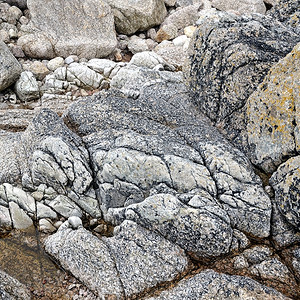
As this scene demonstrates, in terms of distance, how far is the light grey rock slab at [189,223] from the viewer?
249 inches

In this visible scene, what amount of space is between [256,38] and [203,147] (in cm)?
286

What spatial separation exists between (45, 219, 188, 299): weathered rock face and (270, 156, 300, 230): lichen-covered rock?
2.13 m

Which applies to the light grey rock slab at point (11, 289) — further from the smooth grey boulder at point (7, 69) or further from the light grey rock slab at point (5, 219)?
the smooth grey boulder at point (7, 69)

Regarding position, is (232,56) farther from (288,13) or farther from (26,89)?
(26,89)

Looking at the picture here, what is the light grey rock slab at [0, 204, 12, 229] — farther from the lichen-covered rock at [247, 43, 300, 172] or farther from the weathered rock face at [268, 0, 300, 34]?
the weathered rock face at [268, 0, 300, 34]

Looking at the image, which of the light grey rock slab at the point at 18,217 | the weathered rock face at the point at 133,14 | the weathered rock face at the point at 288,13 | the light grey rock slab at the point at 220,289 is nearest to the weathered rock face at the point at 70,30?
the weathered rock face at the point at 133,14

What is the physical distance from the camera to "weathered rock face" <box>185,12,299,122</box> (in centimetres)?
757

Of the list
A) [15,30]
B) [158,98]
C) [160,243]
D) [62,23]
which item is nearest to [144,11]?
[62,23]

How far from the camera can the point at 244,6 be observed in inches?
764

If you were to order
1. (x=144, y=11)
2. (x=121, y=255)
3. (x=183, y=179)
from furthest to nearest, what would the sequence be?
(x=144, y=11) → (x=183, y=179) → (x=121, y=255)

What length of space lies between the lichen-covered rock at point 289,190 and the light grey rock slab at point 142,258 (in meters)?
2.12

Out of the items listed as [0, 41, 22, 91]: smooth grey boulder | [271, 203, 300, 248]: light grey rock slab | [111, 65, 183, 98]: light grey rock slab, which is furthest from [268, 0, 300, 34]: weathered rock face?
[0, 41, 22, 91]: smooth grey boulder

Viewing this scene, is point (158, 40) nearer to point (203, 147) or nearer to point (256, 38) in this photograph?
point (256, 38)

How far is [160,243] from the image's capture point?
6.51 metres
